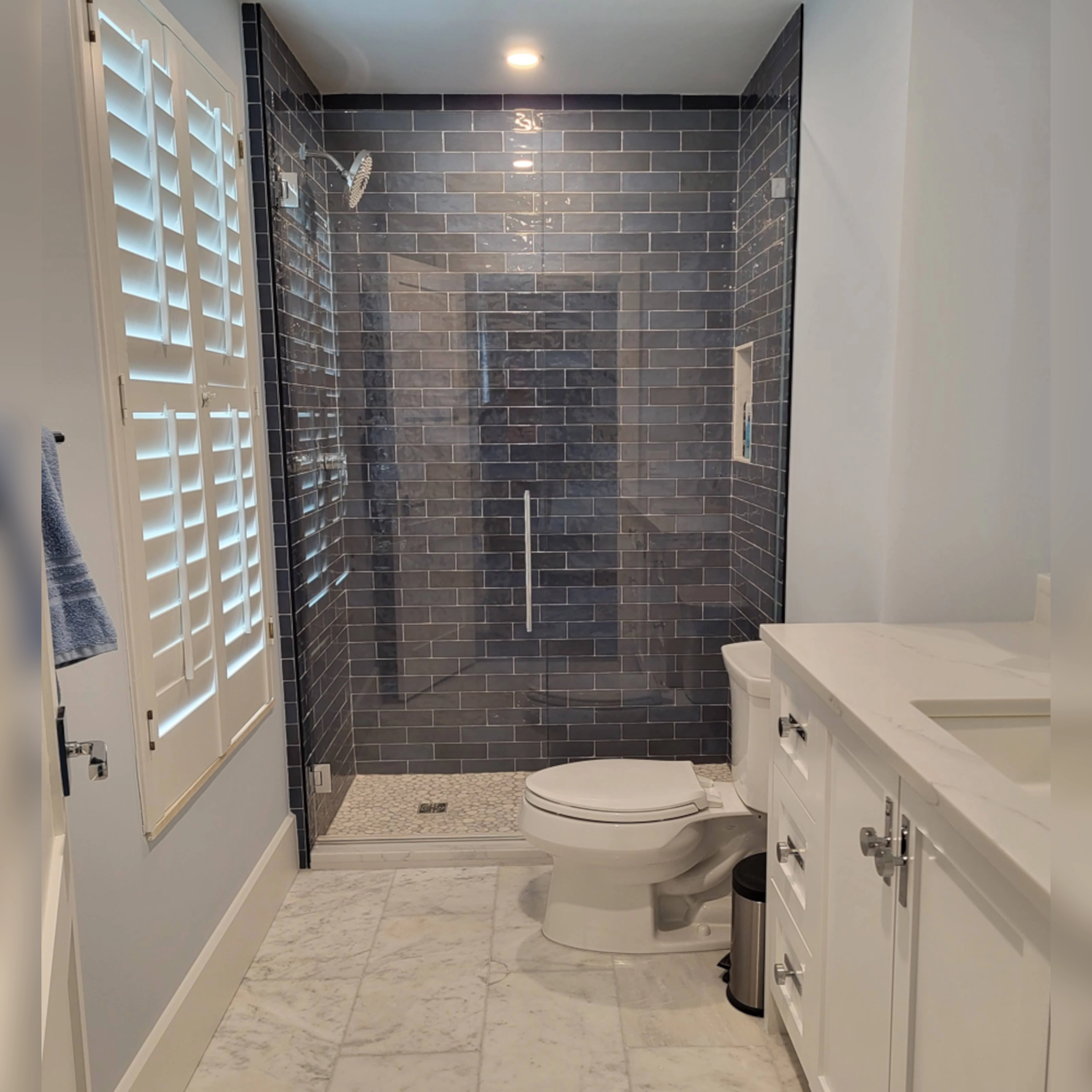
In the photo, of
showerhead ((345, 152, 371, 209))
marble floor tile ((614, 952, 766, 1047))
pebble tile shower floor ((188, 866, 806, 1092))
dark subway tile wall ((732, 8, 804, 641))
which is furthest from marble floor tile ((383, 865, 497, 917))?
showerhead ((345, 152, 371, 209))

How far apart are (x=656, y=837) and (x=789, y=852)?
552 millimetres

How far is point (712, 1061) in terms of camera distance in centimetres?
204

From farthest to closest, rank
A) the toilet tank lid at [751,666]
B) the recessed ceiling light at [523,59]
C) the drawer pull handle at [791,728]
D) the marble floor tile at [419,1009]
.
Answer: the recessed ceiling light at [523,59] → the toilet tank lid at [751,666] → the marble floor tile at [419,1009] → the drawer pull handle at [791,728]

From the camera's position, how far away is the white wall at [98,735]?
1537mm

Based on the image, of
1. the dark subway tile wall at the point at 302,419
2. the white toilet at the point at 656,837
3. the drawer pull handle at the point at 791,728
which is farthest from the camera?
the dark subway tile wall at the point at 302,419

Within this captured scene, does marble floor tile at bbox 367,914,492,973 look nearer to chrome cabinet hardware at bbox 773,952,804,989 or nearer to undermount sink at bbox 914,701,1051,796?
chrome cabinet hardware at bbox 773,952,804,989

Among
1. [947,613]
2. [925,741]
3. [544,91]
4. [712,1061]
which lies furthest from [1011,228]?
[712,1061]

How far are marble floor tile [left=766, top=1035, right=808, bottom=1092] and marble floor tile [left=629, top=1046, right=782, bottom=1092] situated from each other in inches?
0.5

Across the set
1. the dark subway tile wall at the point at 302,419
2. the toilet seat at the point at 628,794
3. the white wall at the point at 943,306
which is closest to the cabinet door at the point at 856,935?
the white wall at the point at 943,306

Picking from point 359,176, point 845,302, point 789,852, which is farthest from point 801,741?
point 359,176

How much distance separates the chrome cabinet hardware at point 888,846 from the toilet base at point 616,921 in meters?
1.19

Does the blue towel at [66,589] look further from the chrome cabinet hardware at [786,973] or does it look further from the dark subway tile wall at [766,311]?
the dark subway tile wall at [766,311]

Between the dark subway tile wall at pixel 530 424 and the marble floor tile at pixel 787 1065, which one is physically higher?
the dark subway tile wall at pixel 530 424

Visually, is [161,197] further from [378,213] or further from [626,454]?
[626,454]
